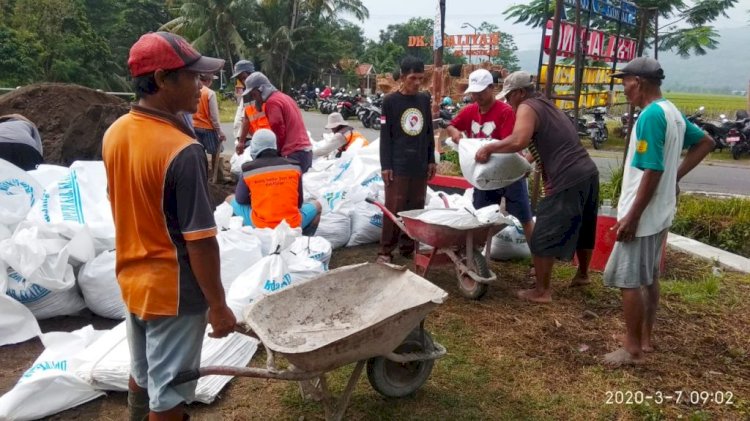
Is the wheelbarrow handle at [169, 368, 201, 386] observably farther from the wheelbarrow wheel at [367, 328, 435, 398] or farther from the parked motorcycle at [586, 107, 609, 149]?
the parked motorcycle at [586, 107, 609, 149]

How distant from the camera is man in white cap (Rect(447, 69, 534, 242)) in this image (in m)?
4.61

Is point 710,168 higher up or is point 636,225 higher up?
point 636,225

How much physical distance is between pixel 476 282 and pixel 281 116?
2508mm

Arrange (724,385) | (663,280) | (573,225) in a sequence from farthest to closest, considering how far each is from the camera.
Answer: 1. (663,280)
2. (573,225)
3. (724,385)

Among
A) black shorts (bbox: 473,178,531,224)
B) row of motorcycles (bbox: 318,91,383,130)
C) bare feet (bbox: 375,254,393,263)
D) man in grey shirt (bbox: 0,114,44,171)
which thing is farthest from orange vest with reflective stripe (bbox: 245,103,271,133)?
row of motorcycles (bbox: 318,91,383,130)

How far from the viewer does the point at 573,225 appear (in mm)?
3881

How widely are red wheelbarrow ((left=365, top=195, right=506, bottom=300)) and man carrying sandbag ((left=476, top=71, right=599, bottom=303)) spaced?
0.33m

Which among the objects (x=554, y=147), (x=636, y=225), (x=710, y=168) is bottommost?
(x=710, y=168)

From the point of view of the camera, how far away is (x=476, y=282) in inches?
161

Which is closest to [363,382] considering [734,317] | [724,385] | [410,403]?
[410,403]

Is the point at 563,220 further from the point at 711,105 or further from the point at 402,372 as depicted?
the point at 711,105

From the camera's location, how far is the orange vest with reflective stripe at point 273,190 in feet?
13.8

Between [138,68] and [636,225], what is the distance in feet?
7.94

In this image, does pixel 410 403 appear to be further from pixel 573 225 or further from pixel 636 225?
pixel 573 225
